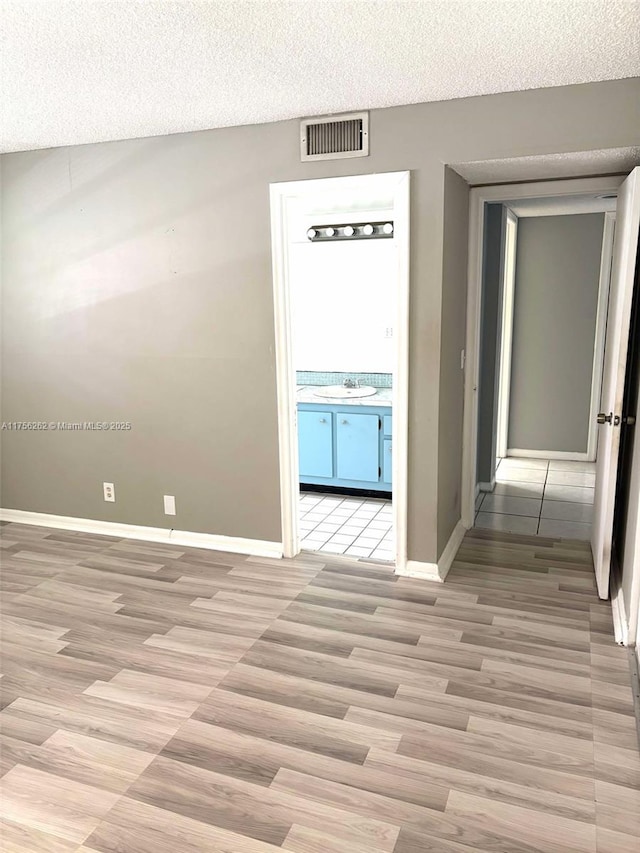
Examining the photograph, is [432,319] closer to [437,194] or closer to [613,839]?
[437,194]

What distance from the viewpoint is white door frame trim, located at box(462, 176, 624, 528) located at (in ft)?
11.1

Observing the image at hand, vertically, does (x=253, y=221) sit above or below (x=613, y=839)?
above

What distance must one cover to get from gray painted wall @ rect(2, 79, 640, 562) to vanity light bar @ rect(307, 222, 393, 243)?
1.49m

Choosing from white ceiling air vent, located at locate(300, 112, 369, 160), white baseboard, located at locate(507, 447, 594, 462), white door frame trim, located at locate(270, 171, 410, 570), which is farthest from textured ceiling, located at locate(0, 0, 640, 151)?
white baseboard, located at locate(507, 447, 594, 462)

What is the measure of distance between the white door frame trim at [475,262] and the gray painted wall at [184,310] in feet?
0.46

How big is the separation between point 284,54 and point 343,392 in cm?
296

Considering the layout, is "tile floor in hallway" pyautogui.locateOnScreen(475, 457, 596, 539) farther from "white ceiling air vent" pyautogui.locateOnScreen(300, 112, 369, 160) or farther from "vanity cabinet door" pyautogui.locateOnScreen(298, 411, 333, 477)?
"white ceiling air vent" pyautogui.locateOnScreen(300, 112, 369, 160)

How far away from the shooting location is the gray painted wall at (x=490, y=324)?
4.61m

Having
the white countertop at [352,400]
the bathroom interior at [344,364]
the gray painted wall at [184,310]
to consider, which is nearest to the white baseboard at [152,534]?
the gray painted wall at [184,310]

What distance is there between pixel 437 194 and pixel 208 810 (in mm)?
2702

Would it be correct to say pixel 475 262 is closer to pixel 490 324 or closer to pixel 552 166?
pixel 552 166

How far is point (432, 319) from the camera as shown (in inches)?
127

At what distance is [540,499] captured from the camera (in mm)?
4871

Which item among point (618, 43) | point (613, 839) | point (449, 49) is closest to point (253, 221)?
point (449, 49)
